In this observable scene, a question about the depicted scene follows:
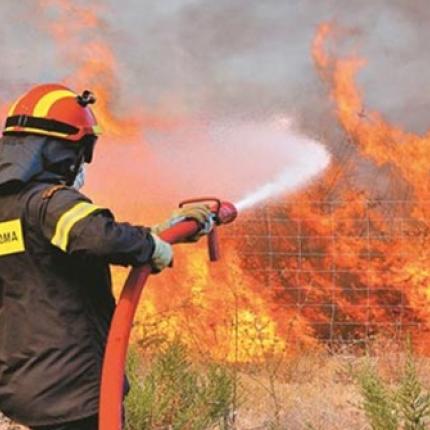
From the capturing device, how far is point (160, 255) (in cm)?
282

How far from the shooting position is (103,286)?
292 cm

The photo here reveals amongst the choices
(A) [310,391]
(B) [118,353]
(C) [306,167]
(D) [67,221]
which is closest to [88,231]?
(D) [67,221]

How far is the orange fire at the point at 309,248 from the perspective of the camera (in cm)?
963

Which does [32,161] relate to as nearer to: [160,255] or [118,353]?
[160,255]

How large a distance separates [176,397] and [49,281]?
7.62ft

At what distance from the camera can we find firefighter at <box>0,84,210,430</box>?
8.86 ft

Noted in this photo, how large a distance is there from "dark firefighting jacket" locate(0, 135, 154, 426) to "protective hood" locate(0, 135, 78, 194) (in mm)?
36

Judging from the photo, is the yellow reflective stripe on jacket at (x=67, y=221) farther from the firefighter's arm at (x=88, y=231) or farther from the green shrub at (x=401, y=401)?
the green shrub at (x=401, y=401)

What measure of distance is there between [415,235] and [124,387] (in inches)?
292

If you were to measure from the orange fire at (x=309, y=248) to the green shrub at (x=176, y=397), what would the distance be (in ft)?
11.8

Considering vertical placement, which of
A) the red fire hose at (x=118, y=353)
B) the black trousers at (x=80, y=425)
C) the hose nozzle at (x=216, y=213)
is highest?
the hose nozzle at (x=216, y=213)

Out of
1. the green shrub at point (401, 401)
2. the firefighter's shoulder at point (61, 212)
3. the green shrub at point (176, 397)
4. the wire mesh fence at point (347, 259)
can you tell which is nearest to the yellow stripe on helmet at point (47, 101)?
the firefighter's shoulder at point (61, 212)

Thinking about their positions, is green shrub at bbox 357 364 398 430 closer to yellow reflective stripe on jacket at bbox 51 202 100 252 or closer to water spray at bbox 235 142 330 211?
yellow reflective stripe on jacket at bbox 51 202 100 252

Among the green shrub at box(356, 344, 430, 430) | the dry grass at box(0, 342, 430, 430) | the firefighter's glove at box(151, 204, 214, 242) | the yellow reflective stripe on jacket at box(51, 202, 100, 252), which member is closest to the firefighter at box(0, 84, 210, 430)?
the yellow reflective stripe on jacket at box(51, 202, 100, 252)
